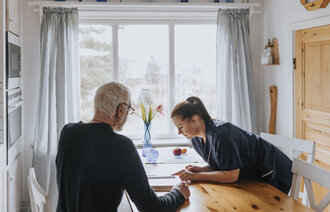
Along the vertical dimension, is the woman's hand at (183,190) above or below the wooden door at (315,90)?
below

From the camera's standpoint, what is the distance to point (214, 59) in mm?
4074

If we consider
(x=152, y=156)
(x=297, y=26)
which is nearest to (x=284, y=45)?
(x=297, y=26)

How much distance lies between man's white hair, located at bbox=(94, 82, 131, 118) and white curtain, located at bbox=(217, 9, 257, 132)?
245 centimetres

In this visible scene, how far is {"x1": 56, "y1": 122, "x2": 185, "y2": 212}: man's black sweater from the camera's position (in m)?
1.38

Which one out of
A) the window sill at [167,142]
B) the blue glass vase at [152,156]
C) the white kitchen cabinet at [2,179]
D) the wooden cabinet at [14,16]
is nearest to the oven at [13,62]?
the wooden cabinet at [14,16]

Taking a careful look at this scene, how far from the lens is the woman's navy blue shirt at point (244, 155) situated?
1944 millimetres

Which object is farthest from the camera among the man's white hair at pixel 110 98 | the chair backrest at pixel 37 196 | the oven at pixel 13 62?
the oven at pixel 13 62

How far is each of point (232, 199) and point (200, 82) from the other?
8.12 feet

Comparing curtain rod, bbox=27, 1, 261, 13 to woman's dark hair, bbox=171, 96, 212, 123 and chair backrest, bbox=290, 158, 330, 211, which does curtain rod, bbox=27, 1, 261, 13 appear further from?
chair backrest, bbox=290, 158, 330, 211

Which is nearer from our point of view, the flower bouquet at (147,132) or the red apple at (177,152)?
the flower bouquet at (147,132)

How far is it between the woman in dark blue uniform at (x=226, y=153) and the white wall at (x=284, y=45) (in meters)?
1.41

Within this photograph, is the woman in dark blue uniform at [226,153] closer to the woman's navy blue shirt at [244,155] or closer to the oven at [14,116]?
the woman's navy blue shirt at [244,155]

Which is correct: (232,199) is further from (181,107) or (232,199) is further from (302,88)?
(302,88)

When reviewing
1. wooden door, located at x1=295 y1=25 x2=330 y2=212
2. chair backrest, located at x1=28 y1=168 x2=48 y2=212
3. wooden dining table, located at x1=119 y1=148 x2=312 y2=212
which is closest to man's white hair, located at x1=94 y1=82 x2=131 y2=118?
chair backrest, located at x1=28 y1=168 x2=48 y2=212
